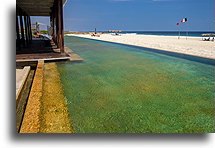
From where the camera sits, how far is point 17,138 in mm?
2674

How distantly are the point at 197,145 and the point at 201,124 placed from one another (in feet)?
2.67

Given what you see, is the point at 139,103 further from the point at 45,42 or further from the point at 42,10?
the point at 42,10

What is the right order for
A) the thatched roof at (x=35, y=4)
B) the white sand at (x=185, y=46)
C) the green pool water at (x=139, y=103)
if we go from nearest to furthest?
the green pool water at (x=139, y=103), the thatched roof at (x=35, y=4), the white sand at (x=185, y=46)

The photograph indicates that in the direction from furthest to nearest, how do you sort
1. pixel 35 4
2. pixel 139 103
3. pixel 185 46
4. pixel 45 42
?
pixel 185 46, pixel 45 42, pixel 35 4, pixel 139 103

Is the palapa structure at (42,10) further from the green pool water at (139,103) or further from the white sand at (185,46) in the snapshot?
the white sand at (185,46)

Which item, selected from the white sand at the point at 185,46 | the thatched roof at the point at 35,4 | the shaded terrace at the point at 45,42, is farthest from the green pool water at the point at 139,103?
the white sand at the point at 185,46

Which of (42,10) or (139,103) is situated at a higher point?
(42,10)

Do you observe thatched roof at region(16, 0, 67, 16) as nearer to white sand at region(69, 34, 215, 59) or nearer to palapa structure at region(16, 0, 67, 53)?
palapa structure at region(16, 0, 67, 53)

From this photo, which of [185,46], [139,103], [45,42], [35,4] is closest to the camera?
[139,103]

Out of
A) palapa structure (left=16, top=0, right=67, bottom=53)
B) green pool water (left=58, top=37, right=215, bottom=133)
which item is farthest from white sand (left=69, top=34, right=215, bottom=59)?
palapa structure (left=16, top=0, right=67, bottom=53)

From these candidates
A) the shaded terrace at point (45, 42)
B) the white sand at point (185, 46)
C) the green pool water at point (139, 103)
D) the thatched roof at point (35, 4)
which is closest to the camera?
the green pool water at point (139, 103)

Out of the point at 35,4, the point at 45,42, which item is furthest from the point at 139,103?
the point at 45,42

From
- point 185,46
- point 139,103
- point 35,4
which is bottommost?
point 139,103
